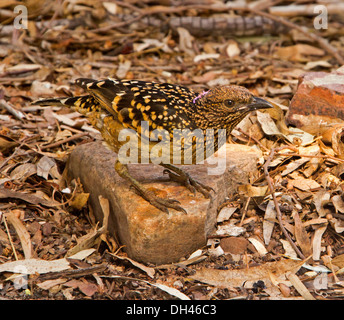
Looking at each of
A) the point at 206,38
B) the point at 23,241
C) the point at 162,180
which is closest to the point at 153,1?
the point at 206,38

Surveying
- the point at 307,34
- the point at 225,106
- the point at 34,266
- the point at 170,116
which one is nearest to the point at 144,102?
the point at 170,116

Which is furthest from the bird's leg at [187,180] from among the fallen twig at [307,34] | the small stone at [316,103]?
the fallen twig at [307,34]

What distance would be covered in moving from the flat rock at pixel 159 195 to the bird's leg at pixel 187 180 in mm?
58

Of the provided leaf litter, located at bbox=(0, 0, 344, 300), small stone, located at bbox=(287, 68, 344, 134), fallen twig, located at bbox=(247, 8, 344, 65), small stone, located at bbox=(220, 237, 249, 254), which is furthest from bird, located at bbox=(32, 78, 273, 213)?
fallen twig, located at bbox=(247, 8, 344, 65)

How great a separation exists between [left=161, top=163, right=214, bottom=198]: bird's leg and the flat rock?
0.06 m

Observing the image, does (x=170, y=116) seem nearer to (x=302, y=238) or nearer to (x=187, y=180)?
(x=187, y=180)

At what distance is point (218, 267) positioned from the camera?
14.1 ft

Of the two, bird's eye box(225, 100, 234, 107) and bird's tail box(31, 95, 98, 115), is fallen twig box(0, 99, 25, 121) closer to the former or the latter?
bird's tail box(31, 95, 98, 115)

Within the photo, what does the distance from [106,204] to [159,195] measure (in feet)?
1.74

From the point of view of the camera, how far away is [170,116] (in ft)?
14.3

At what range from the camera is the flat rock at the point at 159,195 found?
14.0 ft

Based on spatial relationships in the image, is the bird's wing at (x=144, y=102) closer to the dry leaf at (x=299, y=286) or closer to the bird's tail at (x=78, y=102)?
the bird's tail at (x=78, y=102)
